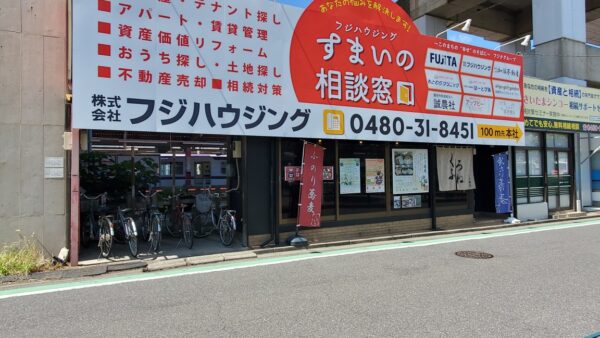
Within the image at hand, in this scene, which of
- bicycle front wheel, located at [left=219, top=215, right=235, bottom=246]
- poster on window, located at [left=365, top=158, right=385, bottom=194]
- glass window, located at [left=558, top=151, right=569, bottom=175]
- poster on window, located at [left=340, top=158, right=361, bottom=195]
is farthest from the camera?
glass window, located at [left=558, top=151, right=569, bottom=175]

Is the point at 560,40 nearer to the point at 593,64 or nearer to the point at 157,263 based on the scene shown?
the point at 593,64

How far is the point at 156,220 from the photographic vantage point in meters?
8.90

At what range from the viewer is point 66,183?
818 centimetres

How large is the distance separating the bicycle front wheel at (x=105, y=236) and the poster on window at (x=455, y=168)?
9.16 metres

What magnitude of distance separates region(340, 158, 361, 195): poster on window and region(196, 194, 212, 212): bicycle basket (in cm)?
345

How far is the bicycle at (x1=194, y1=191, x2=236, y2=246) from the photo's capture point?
9.74 meters

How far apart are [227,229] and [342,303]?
4789 mm

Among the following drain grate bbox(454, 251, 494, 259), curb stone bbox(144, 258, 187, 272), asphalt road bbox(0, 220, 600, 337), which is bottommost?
asphalt road bbox(0, 220, 600, 337)

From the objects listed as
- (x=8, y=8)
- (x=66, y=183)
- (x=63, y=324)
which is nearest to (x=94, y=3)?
(x=8, y=8)

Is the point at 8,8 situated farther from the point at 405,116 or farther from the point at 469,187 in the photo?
the point at 469,187

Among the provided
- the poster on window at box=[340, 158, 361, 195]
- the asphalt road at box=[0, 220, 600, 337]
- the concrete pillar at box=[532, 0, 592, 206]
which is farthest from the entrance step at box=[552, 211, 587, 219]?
the poster on window at box=[340, 158, 361, 195]

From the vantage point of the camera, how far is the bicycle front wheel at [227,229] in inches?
382

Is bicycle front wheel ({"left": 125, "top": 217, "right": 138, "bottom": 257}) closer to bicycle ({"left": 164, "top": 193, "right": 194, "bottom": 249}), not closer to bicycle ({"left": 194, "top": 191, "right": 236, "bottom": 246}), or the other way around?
bicycle ({"left": 164, "top": 193, "right": 194, "bottom": 249})

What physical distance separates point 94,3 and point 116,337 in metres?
6.28
